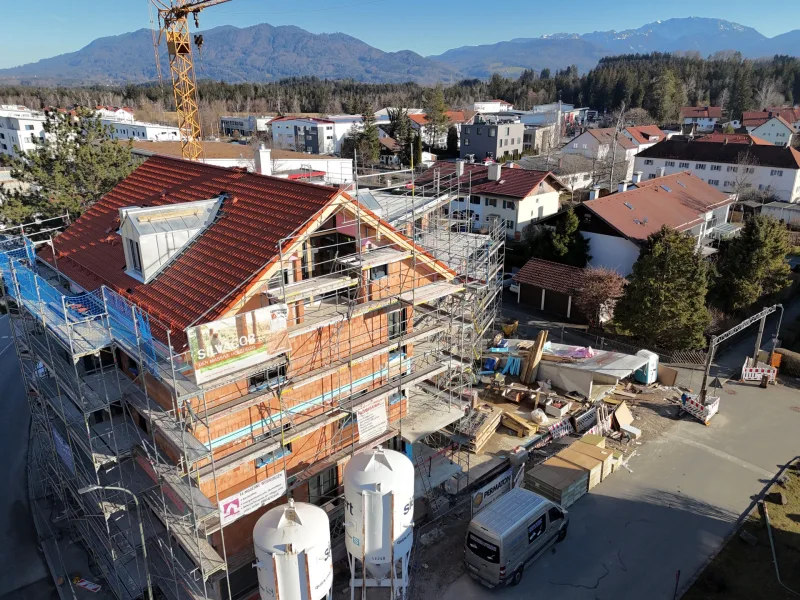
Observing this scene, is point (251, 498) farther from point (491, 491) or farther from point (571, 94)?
point (571, 94)

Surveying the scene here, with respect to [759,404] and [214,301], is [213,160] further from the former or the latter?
[759,404]

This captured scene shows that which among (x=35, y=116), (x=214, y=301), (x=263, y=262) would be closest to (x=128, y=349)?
(x=214, y=301)

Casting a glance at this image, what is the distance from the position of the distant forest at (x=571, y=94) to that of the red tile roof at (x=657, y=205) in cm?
7319

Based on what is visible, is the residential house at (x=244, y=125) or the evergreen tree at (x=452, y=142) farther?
the residential house at (x=244, y=125)

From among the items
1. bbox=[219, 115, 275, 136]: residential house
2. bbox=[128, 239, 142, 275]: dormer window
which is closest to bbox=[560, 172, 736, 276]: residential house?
bbox=[128, 239, 142, 275]: dormer window

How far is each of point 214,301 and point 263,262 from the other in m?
1.43

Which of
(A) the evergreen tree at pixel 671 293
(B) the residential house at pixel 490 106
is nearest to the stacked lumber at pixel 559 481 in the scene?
(A) the evergreen tree at pixel 671 293

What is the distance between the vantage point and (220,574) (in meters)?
13.3

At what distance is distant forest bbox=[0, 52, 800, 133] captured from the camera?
109 meters

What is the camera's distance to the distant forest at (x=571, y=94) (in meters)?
109

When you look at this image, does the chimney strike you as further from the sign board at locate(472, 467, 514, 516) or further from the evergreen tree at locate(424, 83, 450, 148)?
the evergreen tree at locate(424, 83, 450, 148)

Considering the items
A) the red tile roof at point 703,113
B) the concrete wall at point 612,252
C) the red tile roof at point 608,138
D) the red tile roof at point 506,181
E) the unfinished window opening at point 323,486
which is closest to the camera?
the unfinished window opening at point 323,486

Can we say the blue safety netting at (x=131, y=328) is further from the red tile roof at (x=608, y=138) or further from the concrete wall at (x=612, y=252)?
the red tile roof at (x=608, y=138)

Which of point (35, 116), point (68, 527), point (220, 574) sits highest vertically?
point (35, 116)
